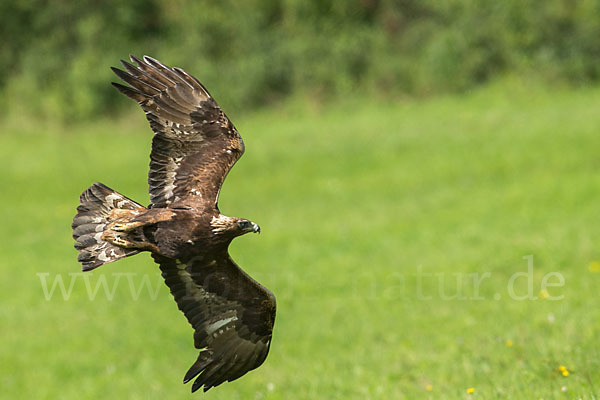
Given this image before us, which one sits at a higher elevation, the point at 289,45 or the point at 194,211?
the point at 289,45

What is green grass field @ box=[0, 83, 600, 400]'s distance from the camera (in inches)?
343

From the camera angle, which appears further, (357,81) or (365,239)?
(357,81)

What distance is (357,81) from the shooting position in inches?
1165

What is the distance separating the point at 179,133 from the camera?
627cm

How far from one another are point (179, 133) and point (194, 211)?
735 millimetres

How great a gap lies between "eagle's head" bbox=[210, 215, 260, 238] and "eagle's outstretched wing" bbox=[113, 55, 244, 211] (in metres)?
0.54

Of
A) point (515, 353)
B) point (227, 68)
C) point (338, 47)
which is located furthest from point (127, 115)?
point (515, 353)

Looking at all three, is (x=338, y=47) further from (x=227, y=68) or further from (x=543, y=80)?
(x=543, y=80)

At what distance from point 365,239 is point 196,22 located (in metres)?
18.1

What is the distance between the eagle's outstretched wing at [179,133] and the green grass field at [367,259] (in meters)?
2.66

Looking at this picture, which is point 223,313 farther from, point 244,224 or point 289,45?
point 289,45

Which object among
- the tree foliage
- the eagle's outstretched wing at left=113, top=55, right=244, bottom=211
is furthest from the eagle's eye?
the tree foliage

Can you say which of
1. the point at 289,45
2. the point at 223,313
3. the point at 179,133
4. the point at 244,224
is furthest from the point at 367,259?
the point at 289,45

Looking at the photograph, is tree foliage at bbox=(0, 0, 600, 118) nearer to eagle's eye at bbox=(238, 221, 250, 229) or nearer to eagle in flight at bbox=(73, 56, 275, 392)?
eagle in flight at bbox=(73, 56, 275, 392)
